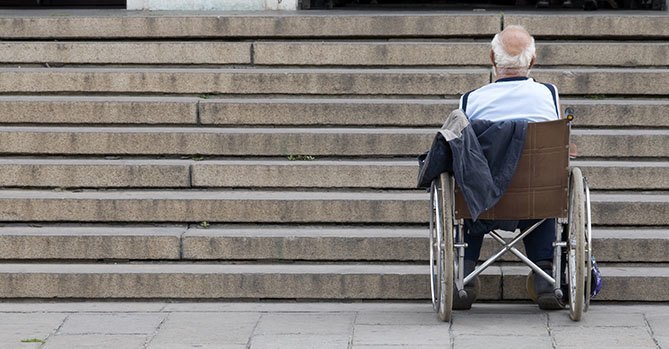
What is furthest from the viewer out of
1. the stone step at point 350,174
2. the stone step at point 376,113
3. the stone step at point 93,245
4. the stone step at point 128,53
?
the stone step at point 128,53

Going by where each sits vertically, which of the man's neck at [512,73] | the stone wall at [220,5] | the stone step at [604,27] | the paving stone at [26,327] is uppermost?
the stone wall at [220,5]

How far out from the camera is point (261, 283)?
7.00 metres

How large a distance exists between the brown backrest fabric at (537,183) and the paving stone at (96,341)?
1.59m

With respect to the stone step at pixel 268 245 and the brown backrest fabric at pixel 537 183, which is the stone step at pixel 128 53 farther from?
the brown backrest fabric at pixel 537 183

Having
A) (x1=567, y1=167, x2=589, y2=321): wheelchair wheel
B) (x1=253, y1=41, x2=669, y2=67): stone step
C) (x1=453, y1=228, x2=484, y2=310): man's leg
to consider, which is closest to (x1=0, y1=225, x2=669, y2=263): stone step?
(x1=453, y1=228, x2=484, y2=310): man's leg

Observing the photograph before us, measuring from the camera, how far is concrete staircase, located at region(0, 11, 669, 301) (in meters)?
7.10

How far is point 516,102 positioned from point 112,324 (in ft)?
7.28

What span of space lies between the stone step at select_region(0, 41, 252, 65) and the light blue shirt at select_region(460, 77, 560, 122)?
2.61m

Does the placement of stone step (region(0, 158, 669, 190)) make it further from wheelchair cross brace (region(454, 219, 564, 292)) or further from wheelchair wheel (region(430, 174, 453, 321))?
wheelchair cross brace (region(454, 219, 564, 292))

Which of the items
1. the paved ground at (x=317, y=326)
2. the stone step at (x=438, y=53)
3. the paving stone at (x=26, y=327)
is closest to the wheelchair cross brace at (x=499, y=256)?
the paved ground at (x=317, y=326)

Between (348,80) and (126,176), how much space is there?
1.55m

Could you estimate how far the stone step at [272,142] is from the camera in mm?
7773

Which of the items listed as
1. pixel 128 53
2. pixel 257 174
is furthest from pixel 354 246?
pixel 128 53

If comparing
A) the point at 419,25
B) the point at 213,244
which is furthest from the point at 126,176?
the point at 419,25
